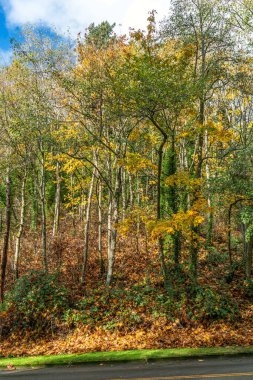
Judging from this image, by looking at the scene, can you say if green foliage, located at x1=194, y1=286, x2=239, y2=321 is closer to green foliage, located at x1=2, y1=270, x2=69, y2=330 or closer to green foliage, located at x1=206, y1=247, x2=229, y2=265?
green foliage, located at x1=206, y1=247, x2=229, y2=265

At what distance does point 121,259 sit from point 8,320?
26.1 ft

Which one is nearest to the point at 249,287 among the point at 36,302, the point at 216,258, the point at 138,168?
the point at 216,258

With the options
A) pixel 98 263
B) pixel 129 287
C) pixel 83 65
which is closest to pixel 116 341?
pixel 129 287

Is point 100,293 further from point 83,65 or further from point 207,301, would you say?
point 83,65

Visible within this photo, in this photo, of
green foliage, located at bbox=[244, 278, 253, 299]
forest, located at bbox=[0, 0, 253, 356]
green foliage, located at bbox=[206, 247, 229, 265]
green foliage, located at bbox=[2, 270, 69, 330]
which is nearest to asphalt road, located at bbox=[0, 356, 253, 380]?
forest, located at bbox=[0, 0, 253, 356]

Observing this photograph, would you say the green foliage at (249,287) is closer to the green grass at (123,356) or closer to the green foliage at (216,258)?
the green foliage at (216,258)

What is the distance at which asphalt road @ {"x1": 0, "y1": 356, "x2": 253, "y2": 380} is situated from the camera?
10.9m

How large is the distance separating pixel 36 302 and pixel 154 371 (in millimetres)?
7942

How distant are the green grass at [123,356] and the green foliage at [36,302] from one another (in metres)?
3.04

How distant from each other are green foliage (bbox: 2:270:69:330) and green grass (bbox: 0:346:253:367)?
9.96 ft

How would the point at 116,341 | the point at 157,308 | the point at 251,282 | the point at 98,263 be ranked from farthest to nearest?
the point at 98,263 → the point at 251,282 → the point at 157,308 → the point at 116,341

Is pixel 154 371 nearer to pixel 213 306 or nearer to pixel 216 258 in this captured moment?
pixel 213 306

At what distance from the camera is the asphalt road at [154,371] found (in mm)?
10913

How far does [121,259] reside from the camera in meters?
21.9
